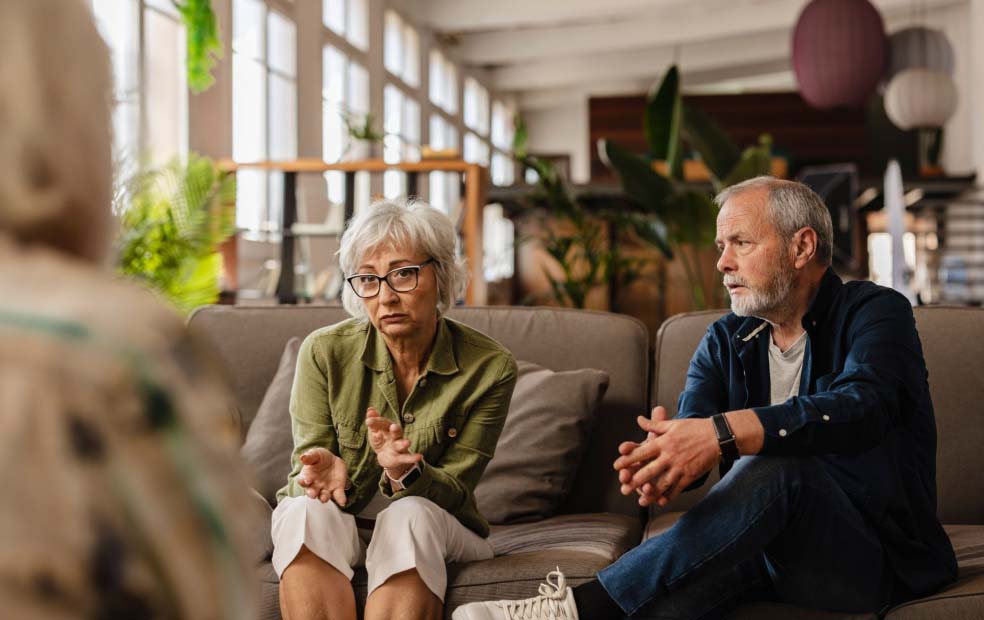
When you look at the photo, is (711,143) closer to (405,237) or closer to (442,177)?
(405,237)

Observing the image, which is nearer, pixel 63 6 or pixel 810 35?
pixel 63 6

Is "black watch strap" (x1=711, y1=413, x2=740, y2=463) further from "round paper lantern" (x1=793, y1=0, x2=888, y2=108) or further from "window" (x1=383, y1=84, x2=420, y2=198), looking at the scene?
"window" (x1=383, y1=84, x2=420, y2=198)

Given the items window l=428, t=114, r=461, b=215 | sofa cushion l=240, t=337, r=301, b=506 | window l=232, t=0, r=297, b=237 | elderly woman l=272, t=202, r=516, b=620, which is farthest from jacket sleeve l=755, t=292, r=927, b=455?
window l=428, t=114, r=461, b=215

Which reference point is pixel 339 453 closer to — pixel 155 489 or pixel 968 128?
pixel 155 489

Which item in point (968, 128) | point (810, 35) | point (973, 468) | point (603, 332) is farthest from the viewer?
point (968, 128)

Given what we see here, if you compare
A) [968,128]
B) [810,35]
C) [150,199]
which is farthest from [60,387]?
[968,128]

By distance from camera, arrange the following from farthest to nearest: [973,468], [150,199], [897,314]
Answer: [150,199] < [973,468] < [897,314]

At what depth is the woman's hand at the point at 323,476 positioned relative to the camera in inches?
77.2

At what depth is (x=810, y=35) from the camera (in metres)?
6.73

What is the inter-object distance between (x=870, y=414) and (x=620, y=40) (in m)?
12.2

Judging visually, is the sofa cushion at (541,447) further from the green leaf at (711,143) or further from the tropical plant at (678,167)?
the green leaf at (711,143)

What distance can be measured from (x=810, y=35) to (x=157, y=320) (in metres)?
6.68

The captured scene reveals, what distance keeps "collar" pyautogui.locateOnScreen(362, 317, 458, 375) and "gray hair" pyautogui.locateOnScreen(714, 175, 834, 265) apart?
0.63 metres

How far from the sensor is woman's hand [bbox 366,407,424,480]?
1.89 m
